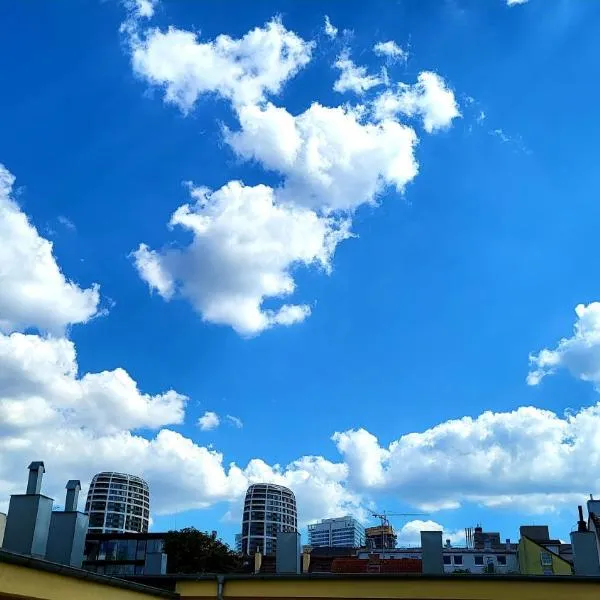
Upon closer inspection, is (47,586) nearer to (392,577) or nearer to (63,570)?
(63,570)

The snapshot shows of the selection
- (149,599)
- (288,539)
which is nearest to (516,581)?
(288,539)

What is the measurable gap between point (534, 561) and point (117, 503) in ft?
466

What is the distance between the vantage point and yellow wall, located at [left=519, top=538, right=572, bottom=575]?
66.6 meters

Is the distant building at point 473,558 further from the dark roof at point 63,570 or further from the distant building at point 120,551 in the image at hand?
the dark roof at point 63,570

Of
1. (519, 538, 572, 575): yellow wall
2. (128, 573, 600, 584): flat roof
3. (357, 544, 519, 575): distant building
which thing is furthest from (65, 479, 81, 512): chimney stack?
(357, 544, 519, 575): distant building

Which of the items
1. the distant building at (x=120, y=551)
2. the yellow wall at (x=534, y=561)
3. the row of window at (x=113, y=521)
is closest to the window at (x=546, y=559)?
the yellow wall at (x=534, y=561)

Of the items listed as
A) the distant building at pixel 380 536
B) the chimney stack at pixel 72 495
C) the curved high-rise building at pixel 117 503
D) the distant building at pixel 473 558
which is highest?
the curved high-rise building at pixel 117 503

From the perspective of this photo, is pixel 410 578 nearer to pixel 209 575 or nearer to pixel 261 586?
pixel 261 586

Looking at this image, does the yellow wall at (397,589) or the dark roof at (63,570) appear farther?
the yellow wall at (397,589)

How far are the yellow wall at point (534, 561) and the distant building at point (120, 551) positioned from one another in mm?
40522

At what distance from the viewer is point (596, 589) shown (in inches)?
852

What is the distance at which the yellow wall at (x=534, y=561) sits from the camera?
66.6m

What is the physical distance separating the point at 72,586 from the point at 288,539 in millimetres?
10926

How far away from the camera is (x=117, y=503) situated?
188 metres
